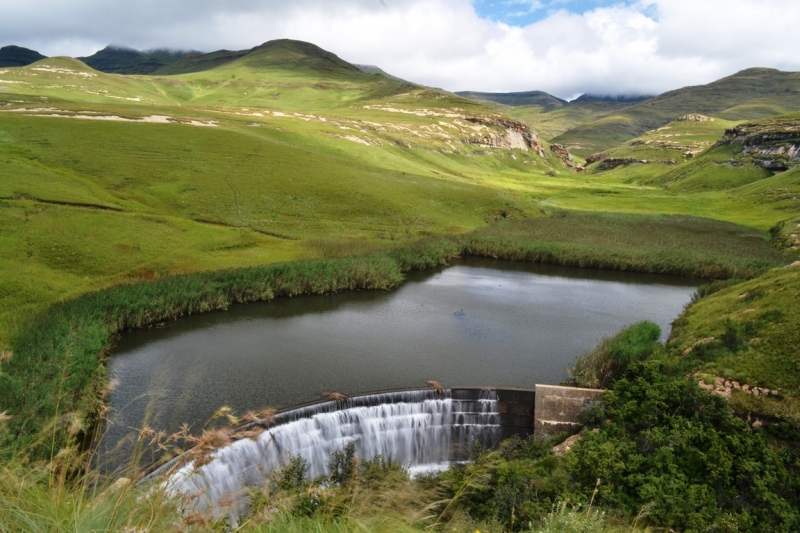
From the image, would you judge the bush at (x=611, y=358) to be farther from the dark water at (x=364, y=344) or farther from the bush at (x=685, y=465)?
the bush at (x=685, y=465)

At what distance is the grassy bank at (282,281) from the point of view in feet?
60.2

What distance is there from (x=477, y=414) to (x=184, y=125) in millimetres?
91821

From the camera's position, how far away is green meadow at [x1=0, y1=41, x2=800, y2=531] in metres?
10.2

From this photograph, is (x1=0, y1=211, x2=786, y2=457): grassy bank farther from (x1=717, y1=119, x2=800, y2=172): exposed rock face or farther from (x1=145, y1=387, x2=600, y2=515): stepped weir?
(x1=717, y1=119, x2=800, y2=172): exposed rock face

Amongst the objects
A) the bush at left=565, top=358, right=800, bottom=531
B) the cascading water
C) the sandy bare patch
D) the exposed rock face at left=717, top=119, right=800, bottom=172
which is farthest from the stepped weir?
the exposed rock face at left=717, top=119, right=800, bottom=172

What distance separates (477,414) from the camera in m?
25.1

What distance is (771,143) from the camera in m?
159

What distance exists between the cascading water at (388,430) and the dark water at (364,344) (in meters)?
2.38

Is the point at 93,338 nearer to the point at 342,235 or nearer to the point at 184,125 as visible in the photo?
the point at 342,235

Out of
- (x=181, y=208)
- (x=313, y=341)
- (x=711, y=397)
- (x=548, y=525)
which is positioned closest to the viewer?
(x=548, y=525)

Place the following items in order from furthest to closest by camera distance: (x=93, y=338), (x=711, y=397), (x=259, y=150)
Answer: (x=259, y=150)
(x=93, y=338)
(x=711, y=397)

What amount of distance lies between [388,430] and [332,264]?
2509 centimetres

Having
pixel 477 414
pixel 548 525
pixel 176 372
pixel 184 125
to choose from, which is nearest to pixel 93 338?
pixel 176 372

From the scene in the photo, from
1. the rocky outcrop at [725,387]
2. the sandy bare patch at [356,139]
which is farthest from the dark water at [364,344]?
the sandy bare patch at [356,139]
